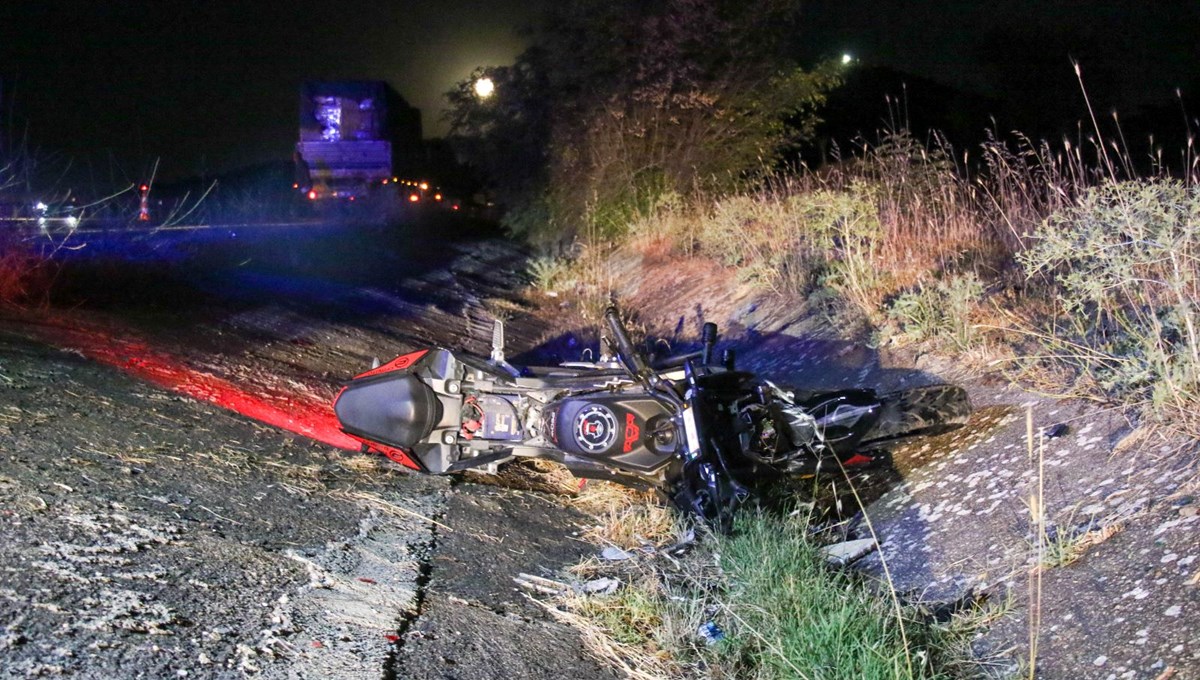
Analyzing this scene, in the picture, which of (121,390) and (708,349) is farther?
(121,390)

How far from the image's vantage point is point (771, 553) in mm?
4207

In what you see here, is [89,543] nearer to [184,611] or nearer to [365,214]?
[184,611]

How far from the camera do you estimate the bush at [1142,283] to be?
13.6 feet

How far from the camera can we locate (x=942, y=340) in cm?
651

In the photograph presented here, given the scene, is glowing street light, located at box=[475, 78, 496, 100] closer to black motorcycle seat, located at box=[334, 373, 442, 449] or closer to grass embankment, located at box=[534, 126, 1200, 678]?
grass embankment, located at box=[534, 126, 1200, 678]

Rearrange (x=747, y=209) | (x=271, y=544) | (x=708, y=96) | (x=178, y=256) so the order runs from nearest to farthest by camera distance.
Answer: (x=271, y=544), (x=747, y=209), (x=178, y=256), (x=708, y=96)

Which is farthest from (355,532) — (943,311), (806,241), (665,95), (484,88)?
(484,88)

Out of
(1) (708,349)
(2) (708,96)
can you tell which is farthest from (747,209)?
(1) (708,349)

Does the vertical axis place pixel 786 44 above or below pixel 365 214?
above

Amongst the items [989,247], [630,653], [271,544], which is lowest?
[630,653]

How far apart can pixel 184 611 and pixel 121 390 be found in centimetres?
321

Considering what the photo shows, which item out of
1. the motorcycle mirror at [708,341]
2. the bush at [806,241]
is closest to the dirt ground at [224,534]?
the motorcycle mirror at [708,341]

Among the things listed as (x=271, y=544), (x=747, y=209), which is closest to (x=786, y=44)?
(x=747, y=209)

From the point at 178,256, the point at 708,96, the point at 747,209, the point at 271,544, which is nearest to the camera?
the point at 271,544
